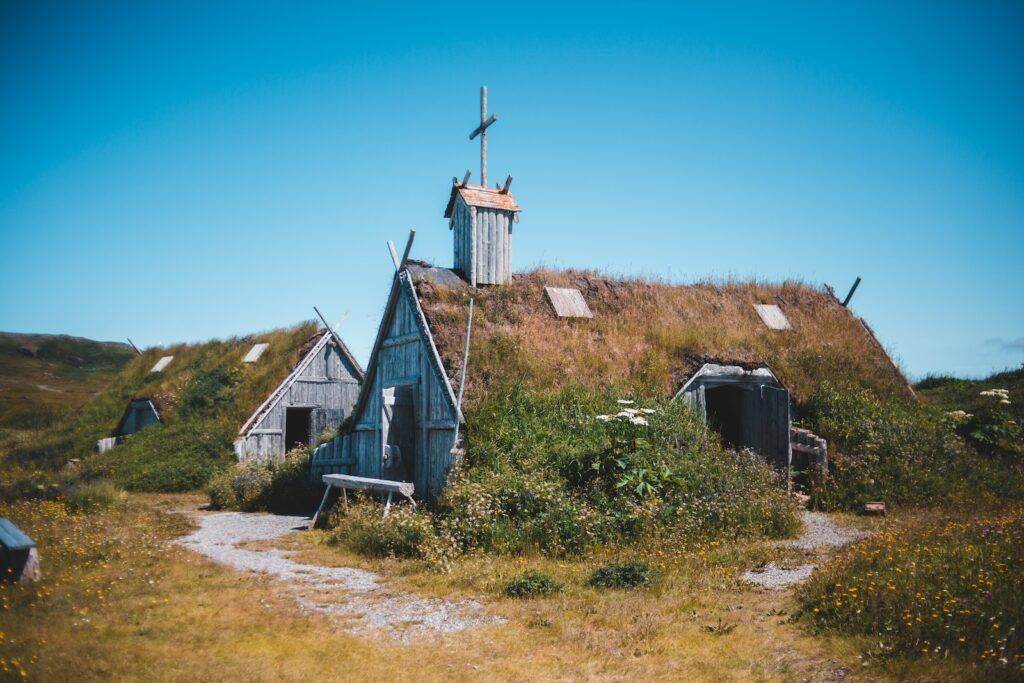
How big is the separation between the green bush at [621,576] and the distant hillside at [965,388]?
14.2 metres

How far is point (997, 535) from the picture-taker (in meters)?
8.05

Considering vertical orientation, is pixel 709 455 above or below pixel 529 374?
below

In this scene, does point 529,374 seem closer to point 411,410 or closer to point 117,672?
point 411,410

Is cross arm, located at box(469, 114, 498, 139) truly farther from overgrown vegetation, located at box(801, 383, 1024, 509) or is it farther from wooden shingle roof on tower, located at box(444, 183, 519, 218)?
overgrown vegetation, located at box(801, 383, 1024, 509)

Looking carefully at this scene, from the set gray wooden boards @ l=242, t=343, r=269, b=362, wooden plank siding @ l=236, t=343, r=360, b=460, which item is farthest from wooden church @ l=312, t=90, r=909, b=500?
gray wooden boards @ l=242, t=343, r=269, b=362

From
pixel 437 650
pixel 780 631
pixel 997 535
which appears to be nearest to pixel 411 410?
pixel 437 650

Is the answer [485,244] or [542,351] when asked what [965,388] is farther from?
[485,244]

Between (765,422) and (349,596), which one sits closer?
(349,596)

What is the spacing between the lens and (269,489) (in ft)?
60.2

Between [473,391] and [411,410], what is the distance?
323 cm

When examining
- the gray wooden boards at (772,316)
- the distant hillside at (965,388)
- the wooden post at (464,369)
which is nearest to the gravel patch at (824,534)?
the wooden post at (464,369)

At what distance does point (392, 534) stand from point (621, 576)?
15.2 feet

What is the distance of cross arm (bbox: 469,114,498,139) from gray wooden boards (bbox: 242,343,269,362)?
13.6m

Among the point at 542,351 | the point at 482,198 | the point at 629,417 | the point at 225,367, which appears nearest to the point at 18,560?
the point at 629,417
